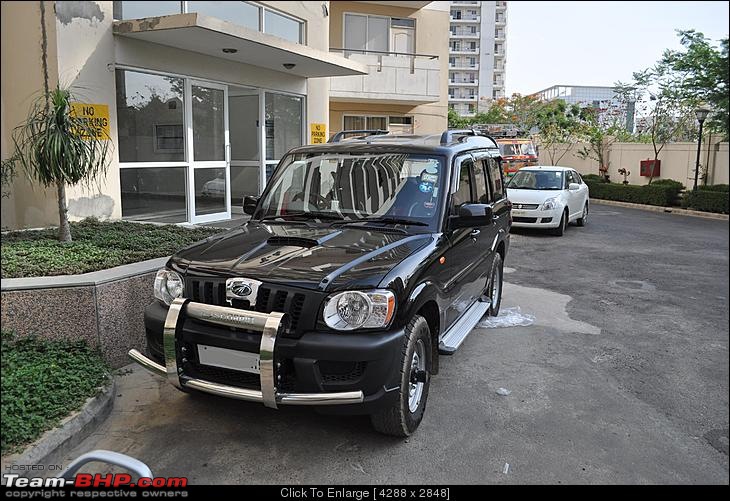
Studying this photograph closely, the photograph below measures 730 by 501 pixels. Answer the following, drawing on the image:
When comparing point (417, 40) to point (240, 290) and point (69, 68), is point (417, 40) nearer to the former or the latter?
point (69, 68)

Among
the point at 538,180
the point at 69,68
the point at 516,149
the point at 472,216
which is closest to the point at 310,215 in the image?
the point at 472,216

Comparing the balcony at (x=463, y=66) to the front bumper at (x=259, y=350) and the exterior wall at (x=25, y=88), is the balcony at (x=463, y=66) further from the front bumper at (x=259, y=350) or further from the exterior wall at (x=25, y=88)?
the front bumper at (x=259, y=350)

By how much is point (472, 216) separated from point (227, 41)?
20.2 ft

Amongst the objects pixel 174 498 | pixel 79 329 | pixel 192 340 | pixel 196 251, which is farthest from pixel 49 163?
pixel 174 498

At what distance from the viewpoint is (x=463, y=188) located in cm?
512

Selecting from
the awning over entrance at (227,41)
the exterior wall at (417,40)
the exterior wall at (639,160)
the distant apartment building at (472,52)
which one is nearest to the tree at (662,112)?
the exterior wall at (639,160)

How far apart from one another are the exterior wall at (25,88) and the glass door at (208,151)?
98.5 inches

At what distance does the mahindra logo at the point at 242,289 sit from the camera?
3.46 meters

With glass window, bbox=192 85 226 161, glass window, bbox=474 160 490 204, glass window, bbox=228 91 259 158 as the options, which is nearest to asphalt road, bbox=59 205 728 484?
glass window, bbox=474 160 490 204

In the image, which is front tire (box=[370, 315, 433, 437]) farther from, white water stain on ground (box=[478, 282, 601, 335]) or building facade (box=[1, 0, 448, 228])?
building facade (box=[1, 0, 448, 228])

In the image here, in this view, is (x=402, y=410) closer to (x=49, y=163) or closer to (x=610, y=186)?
(x=49, y=163)

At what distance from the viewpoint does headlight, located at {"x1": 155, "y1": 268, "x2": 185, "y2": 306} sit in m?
3.85

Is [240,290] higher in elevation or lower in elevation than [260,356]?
higher

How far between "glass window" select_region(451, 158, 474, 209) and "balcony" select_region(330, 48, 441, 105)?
14014mm
